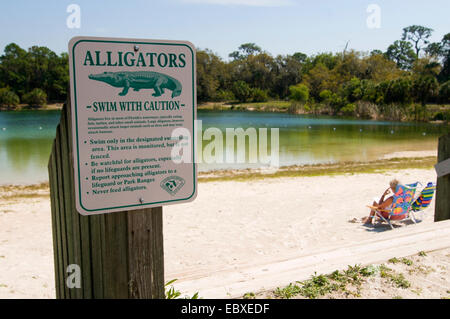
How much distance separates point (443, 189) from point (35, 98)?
98.1 meters

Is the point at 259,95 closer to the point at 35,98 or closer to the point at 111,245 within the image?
the point at 35,98

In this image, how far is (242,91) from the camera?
10469cm

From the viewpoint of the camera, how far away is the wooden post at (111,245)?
1.77 m

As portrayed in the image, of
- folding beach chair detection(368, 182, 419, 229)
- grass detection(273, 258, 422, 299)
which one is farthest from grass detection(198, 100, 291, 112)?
grass detection(273, 258, 422, 299)

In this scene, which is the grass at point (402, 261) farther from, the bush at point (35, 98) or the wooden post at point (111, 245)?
the bush at point (35, 98)

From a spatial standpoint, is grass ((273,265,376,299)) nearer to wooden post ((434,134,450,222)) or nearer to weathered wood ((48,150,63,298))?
weathered wood ((48,150,63,298))

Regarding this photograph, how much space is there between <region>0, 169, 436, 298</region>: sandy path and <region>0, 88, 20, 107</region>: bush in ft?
294

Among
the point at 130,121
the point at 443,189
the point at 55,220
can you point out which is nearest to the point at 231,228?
the point at 443,189

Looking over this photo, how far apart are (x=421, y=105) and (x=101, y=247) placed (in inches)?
2223

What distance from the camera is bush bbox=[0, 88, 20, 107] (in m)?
88.9

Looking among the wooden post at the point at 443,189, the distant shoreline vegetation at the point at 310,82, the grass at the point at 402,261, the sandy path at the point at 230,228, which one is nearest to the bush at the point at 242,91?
the distant shoreline vegetation at the point at 310,82

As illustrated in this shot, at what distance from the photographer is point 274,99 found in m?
111

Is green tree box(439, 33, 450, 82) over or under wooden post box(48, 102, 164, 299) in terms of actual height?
over

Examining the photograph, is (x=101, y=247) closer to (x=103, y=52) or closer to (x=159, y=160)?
(x=159, y=160)
